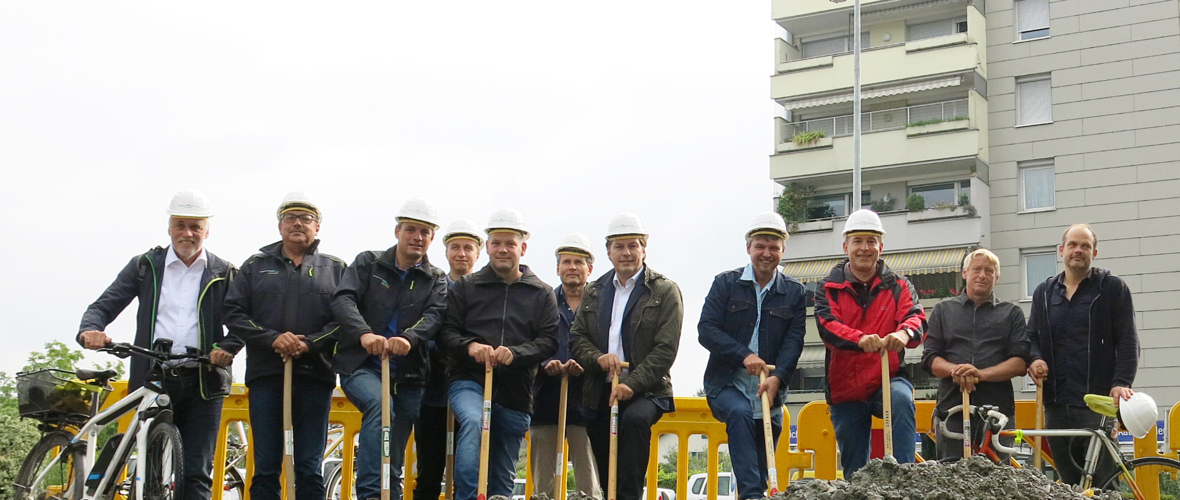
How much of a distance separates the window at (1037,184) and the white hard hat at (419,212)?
31816mm

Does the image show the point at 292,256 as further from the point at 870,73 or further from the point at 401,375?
the point at 870,73

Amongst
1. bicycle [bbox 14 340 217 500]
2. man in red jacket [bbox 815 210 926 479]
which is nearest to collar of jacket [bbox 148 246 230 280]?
bicycle [bbox 14 340 217 500]

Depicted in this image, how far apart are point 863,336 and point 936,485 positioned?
202cm

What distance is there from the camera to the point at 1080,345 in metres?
8.82

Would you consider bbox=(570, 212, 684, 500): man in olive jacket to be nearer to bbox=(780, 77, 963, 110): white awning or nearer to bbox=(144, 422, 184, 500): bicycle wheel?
bbox=(144, 422, 184, 500): bicycle wheel

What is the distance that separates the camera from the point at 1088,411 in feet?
28.9

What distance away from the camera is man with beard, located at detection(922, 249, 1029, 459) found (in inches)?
351

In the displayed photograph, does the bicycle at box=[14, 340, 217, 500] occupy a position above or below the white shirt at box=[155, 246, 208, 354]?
below

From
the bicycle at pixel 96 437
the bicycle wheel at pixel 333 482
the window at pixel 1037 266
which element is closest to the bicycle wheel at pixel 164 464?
the bicycle at pixel 96 437

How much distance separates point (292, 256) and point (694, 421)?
3624 millimetres

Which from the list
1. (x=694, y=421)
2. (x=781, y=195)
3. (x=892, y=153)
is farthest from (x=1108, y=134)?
(x=694, y=421)

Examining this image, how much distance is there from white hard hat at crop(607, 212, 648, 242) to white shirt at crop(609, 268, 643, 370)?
279mm

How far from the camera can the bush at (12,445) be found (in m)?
11.8

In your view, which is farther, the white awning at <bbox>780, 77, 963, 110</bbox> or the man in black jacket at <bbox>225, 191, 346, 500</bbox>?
the white awning at <bbox>780, 77, 963, 110</bbox>
